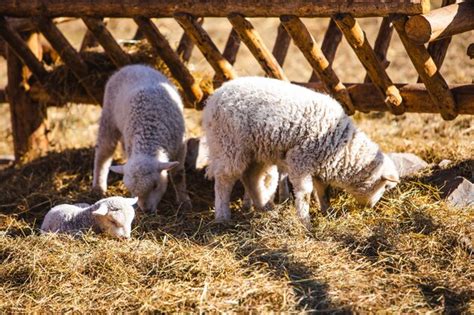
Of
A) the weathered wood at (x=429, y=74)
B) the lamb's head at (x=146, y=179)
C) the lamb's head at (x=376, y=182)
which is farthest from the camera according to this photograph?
the lamb's head at (x=146, y=179)

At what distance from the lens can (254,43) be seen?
6.84 meters

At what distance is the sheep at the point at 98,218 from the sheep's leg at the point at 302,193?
1337 millimetres

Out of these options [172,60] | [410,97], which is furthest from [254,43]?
[410,97]

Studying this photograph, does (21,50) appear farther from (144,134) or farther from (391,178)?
(391,178)

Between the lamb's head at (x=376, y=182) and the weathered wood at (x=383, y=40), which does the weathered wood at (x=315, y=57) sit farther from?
the lamb's head at (x=376, y=182)

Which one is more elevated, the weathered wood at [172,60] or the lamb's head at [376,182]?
the weathered wood at [172,60]

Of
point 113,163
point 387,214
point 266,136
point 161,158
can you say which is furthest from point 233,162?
point 113,163

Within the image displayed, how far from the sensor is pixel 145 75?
24.7ft

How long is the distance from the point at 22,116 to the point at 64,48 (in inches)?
55.0

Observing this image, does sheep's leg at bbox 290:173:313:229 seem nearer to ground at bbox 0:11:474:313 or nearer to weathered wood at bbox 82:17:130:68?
ground at bbox 0:11:474:313

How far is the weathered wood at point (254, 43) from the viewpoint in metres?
6.69

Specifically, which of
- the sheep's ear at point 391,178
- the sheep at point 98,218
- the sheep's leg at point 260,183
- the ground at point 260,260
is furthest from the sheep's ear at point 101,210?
the sheep's ear at point 391,178

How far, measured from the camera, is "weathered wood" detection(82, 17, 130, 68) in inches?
300

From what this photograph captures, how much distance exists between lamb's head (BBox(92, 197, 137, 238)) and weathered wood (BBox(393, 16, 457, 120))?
257 centimetres
